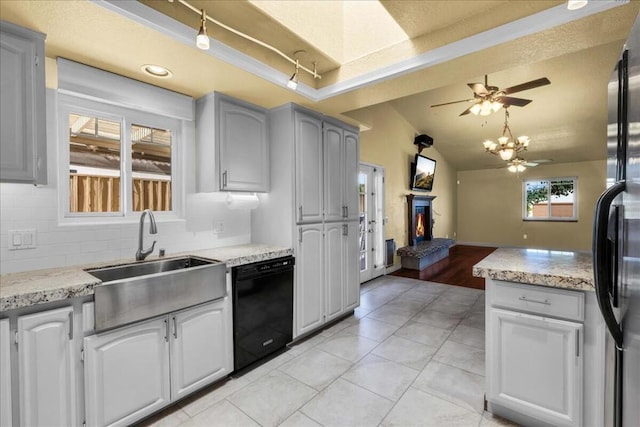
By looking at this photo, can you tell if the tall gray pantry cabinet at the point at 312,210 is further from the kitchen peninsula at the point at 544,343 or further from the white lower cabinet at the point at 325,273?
the kitchen peninsula at the point at 544,343

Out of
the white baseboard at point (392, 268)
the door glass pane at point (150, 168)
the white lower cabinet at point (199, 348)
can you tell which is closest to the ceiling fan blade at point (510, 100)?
the white baseboard at point (392, 268)

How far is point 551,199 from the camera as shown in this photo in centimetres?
870

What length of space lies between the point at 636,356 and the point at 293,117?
2612 mm

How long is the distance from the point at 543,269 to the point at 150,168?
2959 millimetres

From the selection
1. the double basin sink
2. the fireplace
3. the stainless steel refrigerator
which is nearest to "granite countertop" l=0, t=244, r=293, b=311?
the double basin sink

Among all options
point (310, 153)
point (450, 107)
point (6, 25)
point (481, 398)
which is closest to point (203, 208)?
point (310, 153)

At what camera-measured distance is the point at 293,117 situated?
9.13 ft

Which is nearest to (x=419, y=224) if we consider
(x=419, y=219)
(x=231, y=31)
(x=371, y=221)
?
(x=419, y=219)

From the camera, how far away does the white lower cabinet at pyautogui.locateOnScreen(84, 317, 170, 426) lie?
1.58m

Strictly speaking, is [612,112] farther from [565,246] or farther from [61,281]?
[565,246]

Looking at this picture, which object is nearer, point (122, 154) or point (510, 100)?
point (122, 154)

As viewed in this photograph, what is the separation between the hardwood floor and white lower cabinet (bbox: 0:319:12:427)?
17.0ft

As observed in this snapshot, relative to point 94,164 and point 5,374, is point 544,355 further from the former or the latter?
point 94,164

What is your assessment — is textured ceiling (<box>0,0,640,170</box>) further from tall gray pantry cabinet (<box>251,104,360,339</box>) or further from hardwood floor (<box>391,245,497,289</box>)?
hardwood floor (<box>391,245,497,289</box>)
